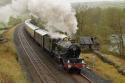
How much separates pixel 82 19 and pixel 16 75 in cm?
4353

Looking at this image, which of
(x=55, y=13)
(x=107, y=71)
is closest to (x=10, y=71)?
(x=55, y=13)

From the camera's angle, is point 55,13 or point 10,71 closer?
point 10,71

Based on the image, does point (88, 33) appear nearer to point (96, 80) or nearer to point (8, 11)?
point (8, 11)

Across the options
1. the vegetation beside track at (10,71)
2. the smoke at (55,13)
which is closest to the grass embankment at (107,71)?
the smoke at (55,13)

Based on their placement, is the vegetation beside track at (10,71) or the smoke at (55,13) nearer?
the vegetation beside track at (10,71)

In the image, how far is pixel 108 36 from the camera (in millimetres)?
65312

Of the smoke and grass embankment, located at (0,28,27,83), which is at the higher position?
the smoke

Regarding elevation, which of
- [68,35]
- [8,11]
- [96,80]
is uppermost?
[8,11]

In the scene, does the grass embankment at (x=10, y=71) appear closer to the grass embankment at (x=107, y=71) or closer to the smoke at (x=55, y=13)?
the smoke at (x=55, y=13)

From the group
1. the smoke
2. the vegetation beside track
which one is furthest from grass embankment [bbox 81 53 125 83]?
the vegetation beside track

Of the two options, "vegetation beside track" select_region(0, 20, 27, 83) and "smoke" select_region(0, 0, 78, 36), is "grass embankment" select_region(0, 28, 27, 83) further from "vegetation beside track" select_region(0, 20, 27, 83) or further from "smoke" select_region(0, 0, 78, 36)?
"smoke" select_region(0, 0, 78, 36)

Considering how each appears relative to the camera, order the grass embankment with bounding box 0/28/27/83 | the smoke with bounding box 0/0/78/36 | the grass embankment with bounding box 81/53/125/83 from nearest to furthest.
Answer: the grass embankment with bounding box 0/28/27/83 → the grass embankment with bounding box 81/53/125/83 → the smoke with bounding box 0/0/78/36

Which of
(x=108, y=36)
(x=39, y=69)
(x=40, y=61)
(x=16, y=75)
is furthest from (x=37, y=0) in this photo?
(x=108, y=36)

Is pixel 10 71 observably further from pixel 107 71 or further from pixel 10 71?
pixel 107 71
